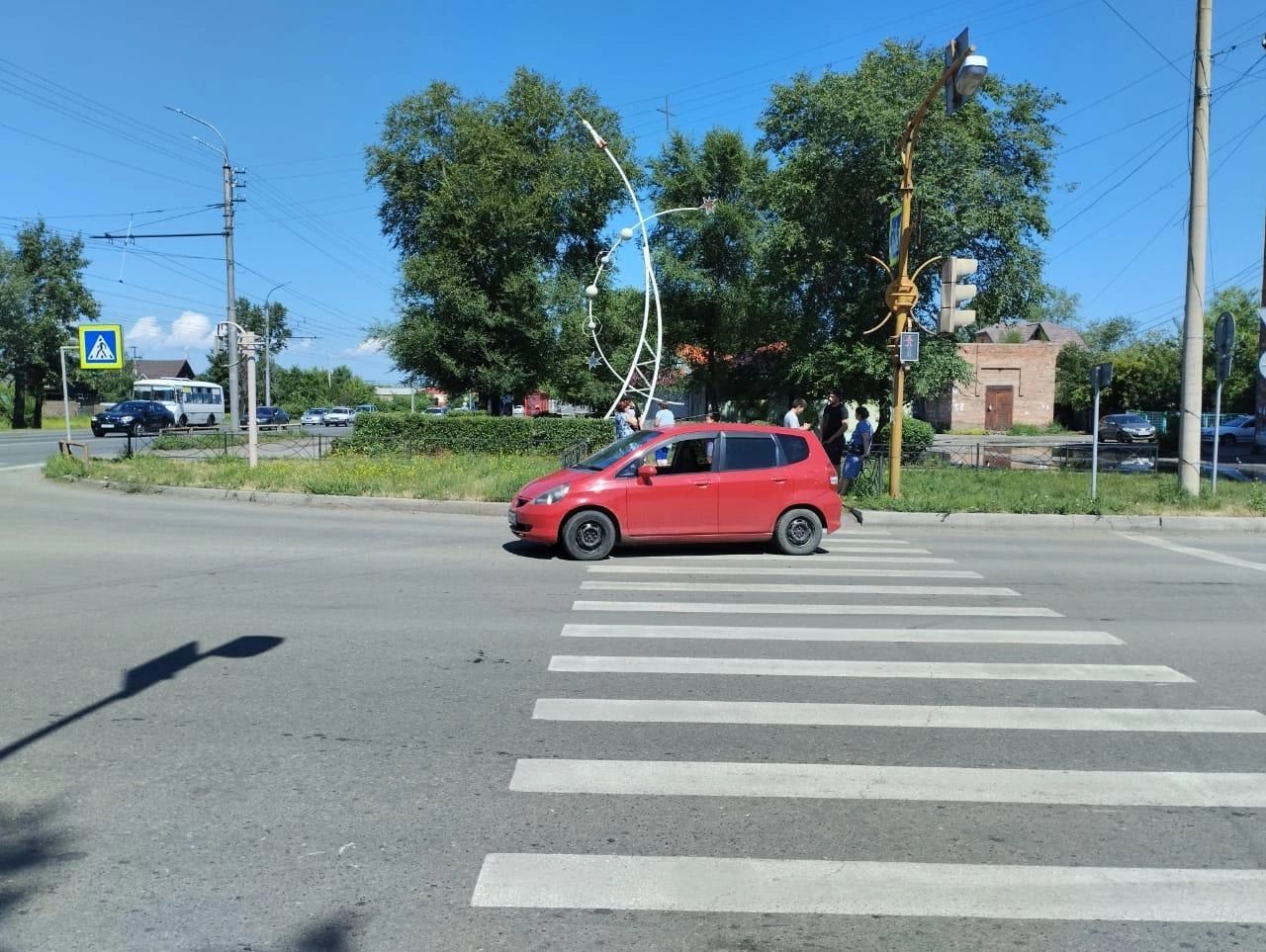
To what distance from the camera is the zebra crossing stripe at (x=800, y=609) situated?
7.98m

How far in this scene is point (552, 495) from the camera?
1058cm

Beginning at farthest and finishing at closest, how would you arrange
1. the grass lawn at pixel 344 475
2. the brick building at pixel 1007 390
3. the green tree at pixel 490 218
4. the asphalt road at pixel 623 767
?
the brick building at pixel 1007 390
the green tree at pixel 490 218
the grass lawn at pixel 344 475
the asphalt road at pixel 623 767

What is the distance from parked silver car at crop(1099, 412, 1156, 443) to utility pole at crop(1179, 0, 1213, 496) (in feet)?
80.6

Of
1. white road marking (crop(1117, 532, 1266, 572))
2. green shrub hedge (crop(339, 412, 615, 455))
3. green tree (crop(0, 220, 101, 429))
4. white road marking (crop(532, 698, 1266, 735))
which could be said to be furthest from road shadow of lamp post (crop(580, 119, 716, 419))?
green tree (crop(0, 220, 101, 429))

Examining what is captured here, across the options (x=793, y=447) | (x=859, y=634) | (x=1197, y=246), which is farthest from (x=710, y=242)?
(x=859, y=634)

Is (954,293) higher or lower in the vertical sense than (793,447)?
higher

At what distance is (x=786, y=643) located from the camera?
689 cm

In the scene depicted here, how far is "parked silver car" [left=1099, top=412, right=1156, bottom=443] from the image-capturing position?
38.9 meters

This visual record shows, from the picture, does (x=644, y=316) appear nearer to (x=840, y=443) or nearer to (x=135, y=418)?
(x=840, y=443)

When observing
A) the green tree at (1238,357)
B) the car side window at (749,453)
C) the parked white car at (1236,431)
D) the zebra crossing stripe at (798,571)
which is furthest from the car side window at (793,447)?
the green tree at (1238,357)

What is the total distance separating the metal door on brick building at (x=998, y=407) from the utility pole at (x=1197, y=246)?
124 ft

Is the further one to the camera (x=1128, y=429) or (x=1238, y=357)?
(x=1238, y=357)

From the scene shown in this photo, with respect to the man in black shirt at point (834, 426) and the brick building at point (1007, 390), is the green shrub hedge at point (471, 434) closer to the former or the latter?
the man in black shirt at point (834, 426)

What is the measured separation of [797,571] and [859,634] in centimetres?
293
